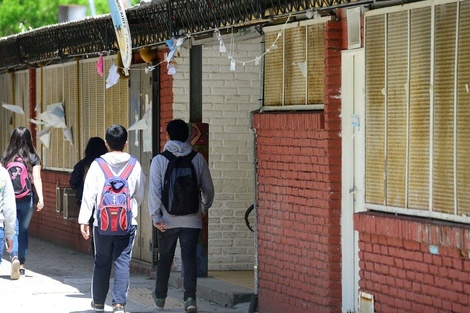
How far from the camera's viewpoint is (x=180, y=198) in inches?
464

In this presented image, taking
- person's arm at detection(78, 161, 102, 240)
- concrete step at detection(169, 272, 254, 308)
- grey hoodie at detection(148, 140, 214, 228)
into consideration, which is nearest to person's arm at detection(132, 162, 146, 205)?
grey hoodie at detection(148, 140, 214, 228)

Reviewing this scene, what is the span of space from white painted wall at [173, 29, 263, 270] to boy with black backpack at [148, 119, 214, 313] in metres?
2.85

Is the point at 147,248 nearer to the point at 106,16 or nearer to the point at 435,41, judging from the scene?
the point at 106,16

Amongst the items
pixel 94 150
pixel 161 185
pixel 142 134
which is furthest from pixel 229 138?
pixel 161 185

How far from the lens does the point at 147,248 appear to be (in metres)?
15.7

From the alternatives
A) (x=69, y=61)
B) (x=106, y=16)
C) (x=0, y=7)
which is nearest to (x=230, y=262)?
(x=106, y=16)

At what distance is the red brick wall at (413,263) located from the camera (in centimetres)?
863

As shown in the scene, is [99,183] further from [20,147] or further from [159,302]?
[20,147]

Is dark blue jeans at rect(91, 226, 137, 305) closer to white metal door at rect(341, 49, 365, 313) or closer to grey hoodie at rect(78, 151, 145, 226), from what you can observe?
grey hoodie at rect(78, 151, 145, 226)

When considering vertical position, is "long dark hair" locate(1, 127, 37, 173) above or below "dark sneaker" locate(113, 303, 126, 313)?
above

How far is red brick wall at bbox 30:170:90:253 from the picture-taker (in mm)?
18906

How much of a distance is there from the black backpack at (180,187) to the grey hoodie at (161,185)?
5 cm

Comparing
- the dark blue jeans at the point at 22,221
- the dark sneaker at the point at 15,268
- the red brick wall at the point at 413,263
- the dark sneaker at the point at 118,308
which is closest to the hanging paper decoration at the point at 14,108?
the dark blue jeans at the point at 22,221

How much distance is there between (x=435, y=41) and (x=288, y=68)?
9.47 ft
